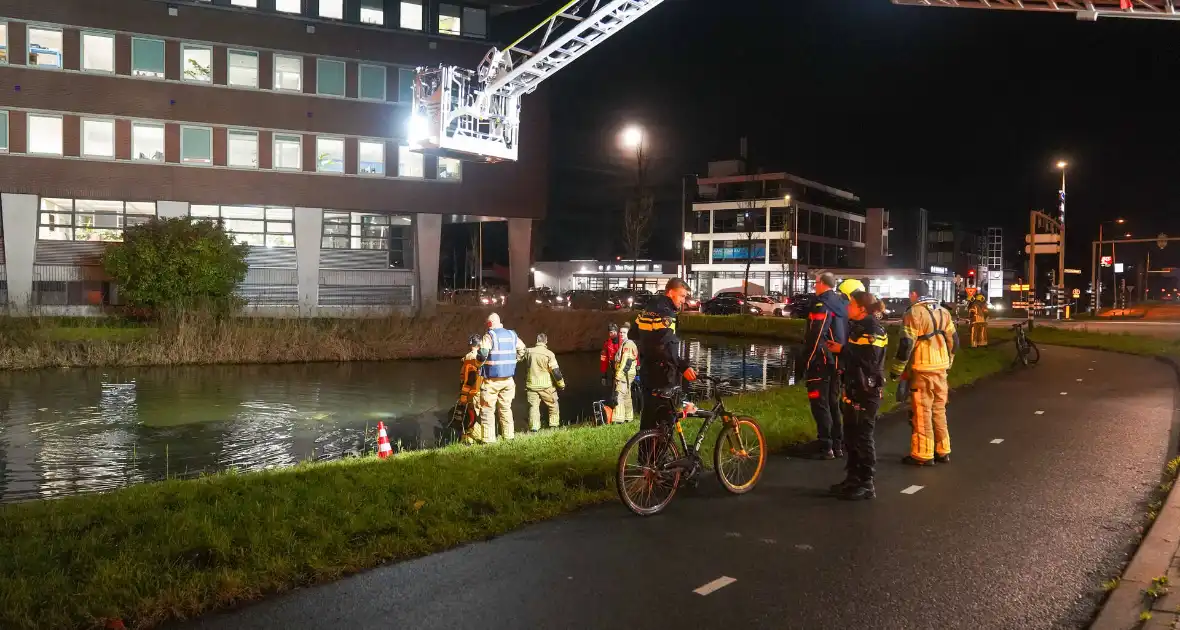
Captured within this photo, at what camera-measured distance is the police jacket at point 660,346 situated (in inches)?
311

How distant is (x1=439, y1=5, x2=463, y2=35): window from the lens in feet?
133

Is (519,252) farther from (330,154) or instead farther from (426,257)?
(330,154)

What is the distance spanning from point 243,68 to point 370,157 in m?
6.51

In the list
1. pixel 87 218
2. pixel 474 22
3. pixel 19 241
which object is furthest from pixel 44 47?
pixel 474 22

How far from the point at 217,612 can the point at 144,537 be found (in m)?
1.46

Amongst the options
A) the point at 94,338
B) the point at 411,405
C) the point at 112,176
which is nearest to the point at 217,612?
the point at 411,405

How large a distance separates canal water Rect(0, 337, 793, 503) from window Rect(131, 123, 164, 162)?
16.1 metres

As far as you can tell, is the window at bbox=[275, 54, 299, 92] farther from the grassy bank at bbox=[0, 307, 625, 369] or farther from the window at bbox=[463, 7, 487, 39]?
the grassy bank at bbox=[0, 307, 625, 369]

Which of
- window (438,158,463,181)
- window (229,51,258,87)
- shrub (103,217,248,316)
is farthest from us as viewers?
window (438,158,463,181)

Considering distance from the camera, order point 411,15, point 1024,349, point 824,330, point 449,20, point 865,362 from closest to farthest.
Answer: point 865,362, point 824,330, point 1024,349, point 411,15, point 449,20

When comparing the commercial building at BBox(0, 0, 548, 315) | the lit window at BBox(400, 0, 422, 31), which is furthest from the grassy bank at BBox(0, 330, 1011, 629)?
the lit window at BBox(400, 0, 422, 31)

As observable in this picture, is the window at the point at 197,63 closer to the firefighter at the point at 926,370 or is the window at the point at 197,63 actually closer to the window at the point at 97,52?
the window at the point at 97,52

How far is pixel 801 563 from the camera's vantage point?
19.7 ft

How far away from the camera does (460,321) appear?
3034 cm
